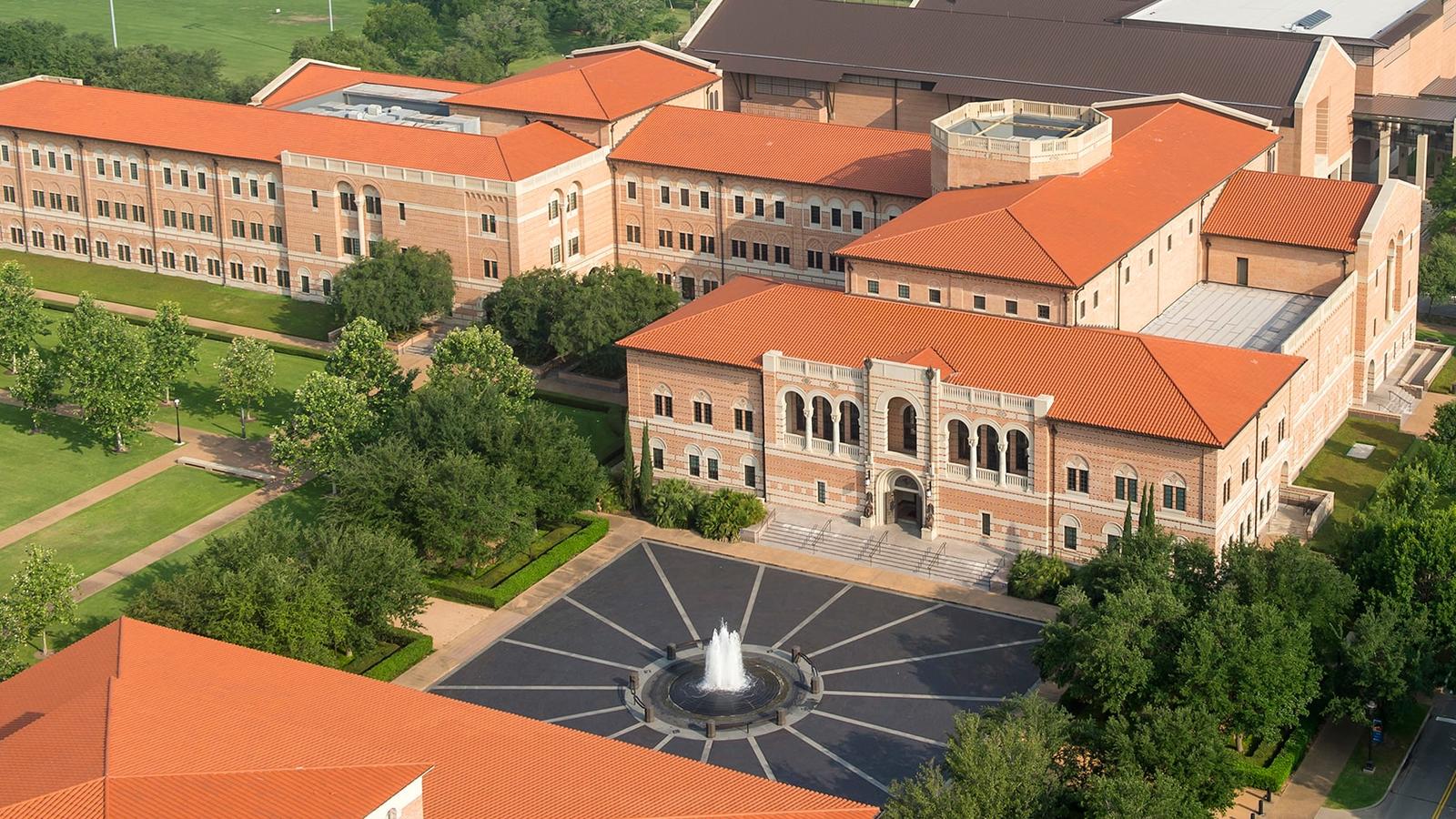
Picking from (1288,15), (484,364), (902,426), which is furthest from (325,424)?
(1288,15)

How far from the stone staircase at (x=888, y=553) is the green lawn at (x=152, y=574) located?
2359cm

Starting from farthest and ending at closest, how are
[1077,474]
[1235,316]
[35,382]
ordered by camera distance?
[35,382]
[1235,316]
[1077,474]

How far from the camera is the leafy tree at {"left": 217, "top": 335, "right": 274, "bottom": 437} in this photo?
110 metres

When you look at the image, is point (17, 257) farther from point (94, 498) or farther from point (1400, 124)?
point (1400, 124)

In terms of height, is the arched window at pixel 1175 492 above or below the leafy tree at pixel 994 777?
above

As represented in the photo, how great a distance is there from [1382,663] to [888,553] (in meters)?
26.1

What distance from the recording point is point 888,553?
318ft

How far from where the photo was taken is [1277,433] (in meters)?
97.3

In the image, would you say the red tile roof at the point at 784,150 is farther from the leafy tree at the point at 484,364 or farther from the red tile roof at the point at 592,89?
the leafy tree at the point at 484,364

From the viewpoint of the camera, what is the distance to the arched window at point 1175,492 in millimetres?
90188

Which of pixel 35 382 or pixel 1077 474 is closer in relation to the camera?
pixel 1077 474

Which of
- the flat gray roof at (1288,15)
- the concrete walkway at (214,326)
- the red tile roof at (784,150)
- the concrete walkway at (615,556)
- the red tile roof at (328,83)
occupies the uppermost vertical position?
the flat gray roof at (1288,15)

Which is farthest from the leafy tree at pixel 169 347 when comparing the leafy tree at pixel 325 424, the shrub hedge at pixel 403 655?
the shrub hedge at pixel 403 655

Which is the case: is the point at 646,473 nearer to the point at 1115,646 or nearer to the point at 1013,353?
the point at 1013,353
